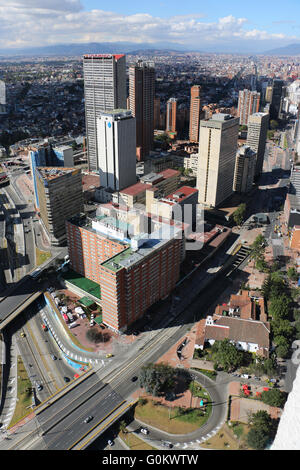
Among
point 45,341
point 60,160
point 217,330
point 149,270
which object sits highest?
point 60,160

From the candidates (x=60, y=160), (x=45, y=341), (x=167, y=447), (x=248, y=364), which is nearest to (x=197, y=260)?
(x=248, y=364)

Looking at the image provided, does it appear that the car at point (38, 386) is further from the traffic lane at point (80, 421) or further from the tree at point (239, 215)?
the tree at point (239, 215)

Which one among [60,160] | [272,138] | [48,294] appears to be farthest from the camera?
[272,138]

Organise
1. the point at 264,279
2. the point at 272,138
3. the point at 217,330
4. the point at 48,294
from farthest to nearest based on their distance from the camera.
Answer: the point at 272,138 < the point at 264,279 < the point at 48,294 < the point at 217,330

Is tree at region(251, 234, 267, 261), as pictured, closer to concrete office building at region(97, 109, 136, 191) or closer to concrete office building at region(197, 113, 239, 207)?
concrete office building at region(197, 113, 239, 207)

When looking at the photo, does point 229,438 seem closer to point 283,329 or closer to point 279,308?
point 283,329

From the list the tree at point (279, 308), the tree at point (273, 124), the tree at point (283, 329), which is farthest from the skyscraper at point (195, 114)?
the tree at point (283, 329)

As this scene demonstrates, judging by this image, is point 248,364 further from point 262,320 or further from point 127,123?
point 127,123
